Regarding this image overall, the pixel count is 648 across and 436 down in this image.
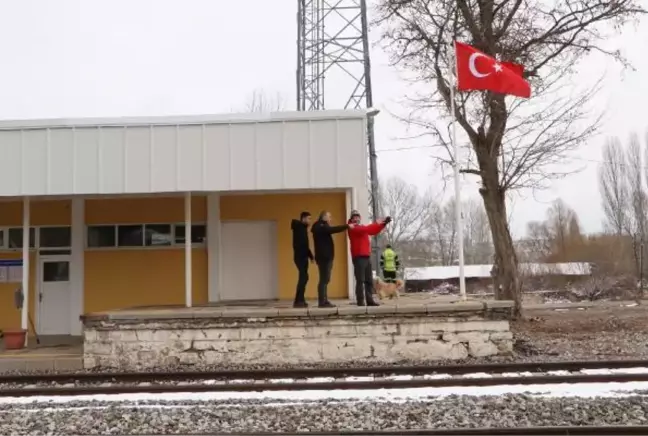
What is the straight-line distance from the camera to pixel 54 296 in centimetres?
1568

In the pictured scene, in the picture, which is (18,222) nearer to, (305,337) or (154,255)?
(154,255)

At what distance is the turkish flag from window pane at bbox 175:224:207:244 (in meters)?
7.11

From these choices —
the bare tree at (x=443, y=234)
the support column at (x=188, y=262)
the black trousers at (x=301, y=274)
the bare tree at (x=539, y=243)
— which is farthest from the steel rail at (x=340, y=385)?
the bare tree at (x=443, y=234)

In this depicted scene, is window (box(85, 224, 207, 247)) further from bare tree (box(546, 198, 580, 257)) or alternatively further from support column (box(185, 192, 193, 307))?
bare tree (box(546, 198, 580, 257))

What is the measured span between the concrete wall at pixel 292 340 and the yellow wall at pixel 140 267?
3655 millimetres

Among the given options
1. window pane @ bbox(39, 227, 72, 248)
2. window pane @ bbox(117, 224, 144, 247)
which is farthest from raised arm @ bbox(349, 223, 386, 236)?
window pane @ bbox(39, 227, 72, 248)

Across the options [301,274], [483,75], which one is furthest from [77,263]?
[483,75]

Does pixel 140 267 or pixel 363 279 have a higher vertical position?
pixel 140 267

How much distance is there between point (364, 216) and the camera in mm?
14922

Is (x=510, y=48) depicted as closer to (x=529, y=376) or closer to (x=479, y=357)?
(x=479, y=357)

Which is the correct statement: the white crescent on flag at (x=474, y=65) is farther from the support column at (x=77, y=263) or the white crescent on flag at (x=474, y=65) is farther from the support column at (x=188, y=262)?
the support column at (x=77, y=263)

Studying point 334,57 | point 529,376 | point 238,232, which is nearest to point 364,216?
point 238,232

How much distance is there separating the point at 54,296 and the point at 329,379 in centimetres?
883

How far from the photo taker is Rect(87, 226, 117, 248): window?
15.8 metres
